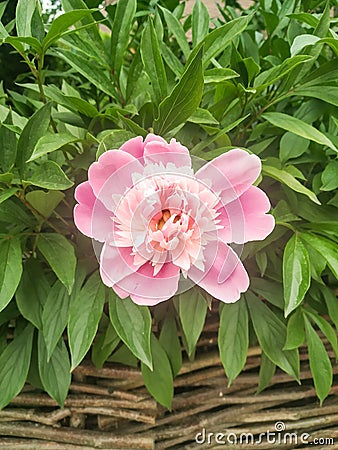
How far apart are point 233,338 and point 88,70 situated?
0.29 metres

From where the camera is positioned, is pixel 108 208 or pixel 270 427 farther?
pixel 270 427

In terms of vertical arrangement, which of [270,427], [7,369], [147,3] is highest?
[147,3]

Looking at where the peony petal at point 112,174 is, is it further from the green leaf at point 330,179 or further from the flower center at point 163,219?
the green leaf at point 330,179

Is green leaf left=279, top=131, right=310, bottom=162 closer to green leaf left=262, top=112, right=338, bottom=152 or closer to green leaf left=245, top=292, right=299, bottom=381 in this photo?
green leaf left=262, top=112, right=338, bottom=152

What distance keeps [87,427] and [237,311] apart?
0.19 metres

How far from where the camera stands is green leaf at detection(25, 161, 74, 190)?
399 millimetres

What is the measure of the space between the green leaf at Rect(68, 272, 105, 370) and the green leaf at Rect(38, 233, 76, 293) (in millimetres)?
21

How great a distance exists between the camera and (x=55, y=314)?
461mm

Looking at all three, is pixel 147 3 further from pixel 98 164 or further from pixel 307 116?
pixel 98 164

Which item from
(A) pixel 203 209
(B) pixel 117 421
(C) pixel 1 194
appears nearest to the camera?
(A) pixel 203 209

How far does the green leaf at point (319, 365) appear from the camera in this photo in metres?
0.49

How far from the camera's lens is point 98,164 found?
0.32 meters

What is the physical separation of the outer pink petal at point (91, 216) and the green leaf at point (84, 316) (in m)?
0.12

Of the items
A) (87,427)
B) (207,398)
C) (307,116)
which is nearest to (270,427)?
(207,398)
